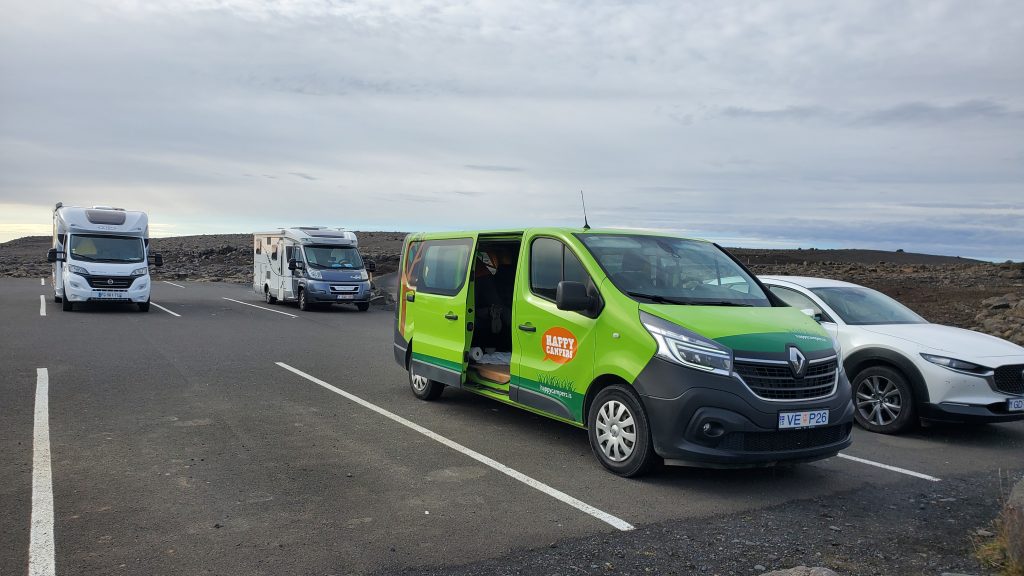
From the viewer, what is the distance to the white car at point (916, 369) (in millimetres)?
7660

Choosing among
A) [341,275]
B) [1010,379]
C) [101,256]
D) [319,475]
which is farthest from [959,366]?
[101,256]

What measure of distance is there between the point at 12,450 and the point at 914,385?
8290mm

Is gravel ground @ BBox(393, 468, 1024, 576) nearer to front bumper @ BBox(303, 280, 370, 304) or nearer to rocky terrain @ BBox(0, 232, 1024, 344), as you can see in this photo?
rocky terrain @ BBox(0, 232, 1024, 344)

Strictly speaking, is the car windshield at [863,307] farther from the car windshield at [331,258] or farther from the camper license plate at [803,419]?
the car windshield at [331,258]

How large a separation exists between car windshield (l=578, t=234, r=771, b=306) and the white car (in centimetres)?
165

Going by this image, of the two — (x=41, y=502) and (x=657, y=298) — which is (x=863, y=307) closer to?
(x=657, y=298)

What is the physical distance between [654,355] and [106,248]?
19.3 m

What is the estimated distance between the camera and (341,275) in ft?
77.4

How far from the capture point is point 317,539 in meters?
4.84

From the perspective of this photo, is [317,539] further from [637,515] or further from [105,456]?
A: [105,456]

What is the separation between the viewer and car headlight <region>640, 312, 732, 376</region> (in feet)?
19.2

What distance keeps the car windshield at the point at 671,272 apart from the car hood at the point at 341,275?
56.2 ft

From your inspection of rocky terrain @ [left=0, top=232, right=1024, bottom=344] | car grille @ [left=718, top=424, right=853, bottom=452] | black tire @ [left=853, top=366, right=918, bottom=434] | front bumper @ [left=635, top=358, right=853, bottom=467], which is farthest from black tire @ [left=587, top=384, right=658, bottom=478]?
rocky terrain @ [left=0, top=232, right=1024, bottom=344]

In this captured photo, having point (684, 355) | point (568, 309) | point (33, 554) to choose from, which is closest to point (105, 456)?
point (33, 554)
